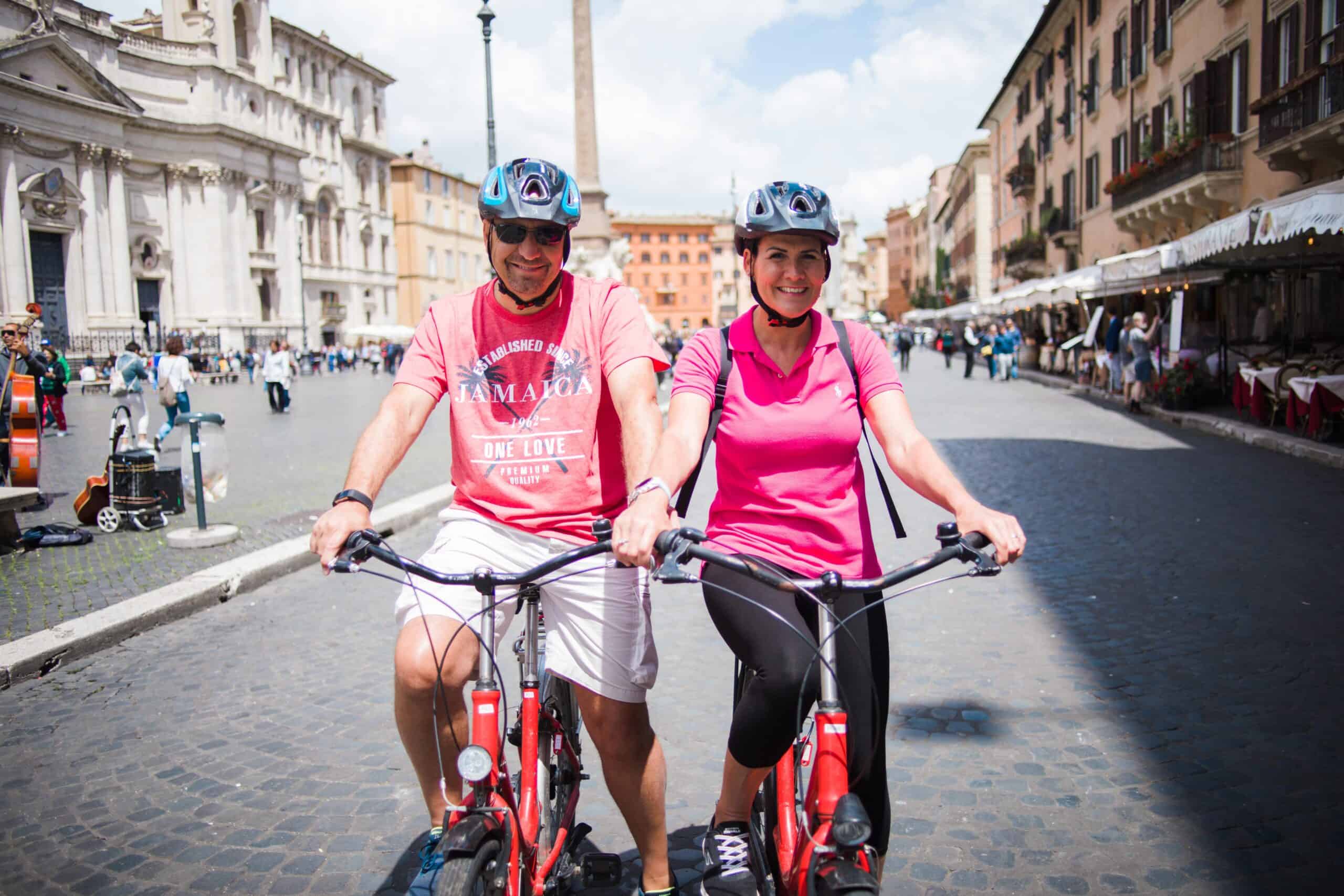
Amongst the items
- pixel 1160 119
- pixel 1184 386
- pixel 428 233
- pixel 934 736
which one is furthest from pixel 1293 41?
pixel 428 233

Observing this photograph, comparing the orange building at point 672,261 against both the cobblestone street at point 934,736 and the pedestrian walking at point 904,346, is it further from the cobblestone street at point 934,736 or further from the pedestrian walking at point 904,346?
the cobblestone street at point 934,736

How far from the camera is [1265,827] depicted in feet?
11.0

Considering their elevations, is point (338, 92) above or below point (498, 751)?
above

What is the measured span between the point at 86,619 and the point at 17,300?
41280mm

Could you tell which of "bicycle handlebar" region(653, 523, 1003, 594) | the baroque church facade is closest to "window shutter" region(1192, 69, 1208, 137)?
"bicycle handlebar" region(653, 523, 1003, 594)

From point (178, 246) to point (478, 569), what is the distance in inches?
2244

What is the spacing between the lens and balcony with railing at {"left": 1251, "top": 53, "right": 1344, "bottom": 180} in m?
15.6

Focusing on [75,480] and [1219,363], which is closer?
[75,480]

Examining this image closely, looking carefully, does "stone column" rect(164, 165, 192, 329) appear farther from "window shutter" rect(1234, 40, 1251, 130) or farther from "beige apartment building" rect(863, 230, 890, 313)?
"beige apartment building" rect(863, 230, 890, 313)

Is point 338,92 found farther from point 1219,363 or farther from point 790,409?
point 790,409

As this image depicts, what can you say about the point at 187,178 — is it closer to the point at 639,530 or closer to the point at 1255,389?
the point at 1255,389

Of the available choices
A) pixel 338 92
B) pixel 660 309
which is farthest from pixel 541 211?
pixel 660 309

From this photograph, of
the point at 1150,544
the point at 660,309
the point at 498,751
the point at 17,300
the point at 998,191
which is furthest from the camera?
the point at 660,309

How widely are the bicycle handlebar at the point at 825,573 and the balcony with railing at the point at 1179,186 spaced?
22.6m
